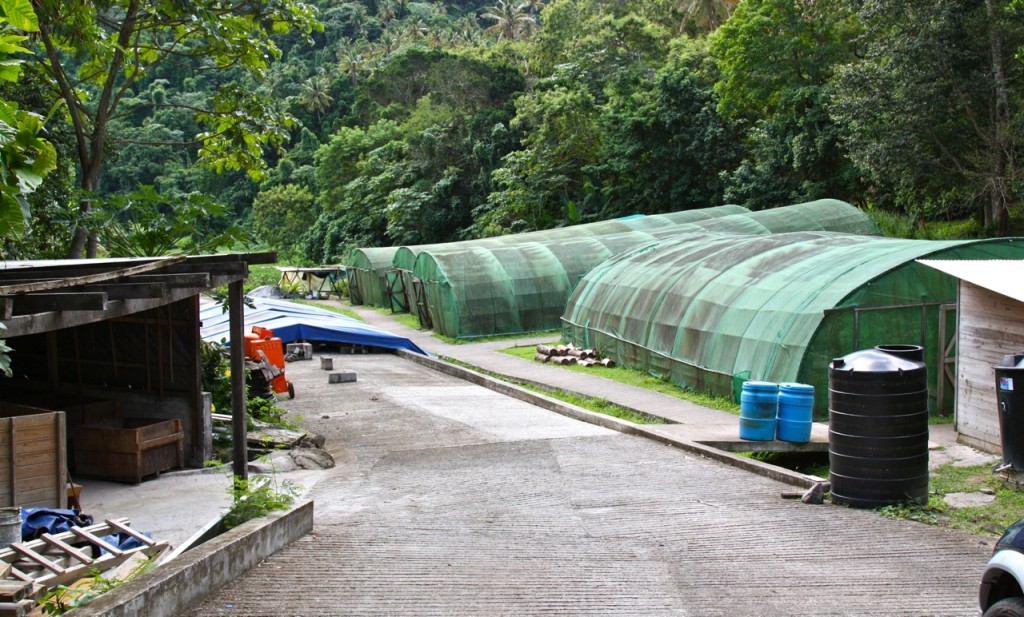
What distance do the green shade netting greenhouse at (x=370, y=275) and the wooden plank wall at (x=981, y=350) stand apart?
3199 cm

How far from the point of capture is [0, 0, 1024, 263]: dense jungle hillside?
15.5 metres

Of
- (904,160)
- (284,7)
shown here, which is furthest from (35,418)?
(904,160)

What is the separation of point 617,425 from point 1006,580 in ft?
33.3

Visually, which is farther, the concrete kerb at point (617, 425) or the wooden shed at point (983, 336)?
the wooden shed at point (983, 336)

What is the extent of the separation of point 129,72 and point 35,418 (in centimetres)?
888

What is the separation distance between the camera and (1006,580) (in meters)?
5.44

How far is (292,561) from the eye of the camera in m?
7.78

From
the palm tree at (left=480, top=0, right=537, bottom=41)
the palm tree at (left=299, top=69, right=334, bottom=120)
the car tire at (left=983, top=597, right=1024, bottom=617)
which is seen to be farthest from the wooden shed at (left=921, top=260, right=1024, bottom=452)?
the palm tree at (left=480, top=0, right=537, bottom=41)

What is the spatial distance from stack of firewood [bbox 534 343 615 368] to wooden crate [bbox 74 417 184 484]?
13.7 meters

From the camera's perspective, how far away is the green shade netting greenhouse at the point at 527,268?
107 ft

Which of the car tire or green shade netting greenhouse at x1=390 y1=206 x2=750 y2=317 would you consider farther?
green shade netting greenhouse at x1=390 y1=206 x2=750 y2=317

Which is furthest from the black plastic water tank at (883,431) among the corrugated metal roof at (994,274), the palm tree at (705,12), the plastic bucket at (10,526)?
the palm tree at (705,12)

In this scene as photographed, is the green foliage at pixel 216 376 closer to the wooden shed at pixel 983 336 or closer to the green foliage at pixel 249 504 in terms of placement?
the green foliage at pixel 249 504

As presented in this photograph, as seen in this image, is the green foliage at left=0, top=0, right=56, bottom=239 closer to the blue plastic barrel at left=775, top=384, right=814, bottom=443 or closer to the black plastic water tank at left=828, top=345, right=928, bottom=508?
the black plastic water tank at left=828, top=345, right=928, bottom=508
